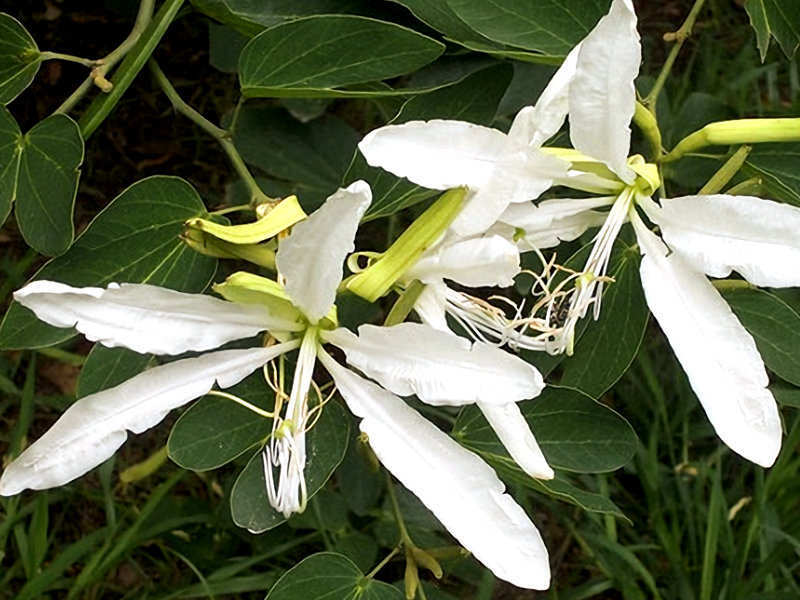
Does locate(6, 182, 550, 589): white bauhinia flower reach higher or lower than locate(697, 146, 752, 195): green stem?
lower

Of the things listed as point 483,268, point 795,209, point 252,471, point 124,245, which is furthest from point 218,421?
point 795,209

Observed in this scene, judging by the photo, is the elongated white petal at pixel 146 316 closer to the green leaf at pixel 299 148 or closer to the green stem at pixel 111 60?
the green stem at pixel 111 60

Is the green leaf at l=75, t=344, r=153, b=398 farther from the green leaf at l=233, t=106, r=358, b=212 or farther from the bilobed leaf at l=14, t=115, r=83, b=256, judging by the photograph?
the green leaf at l=233, t=106, r=358, b=212

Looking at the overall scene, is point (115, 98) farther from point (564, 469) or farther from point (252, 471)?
point (564, 469)

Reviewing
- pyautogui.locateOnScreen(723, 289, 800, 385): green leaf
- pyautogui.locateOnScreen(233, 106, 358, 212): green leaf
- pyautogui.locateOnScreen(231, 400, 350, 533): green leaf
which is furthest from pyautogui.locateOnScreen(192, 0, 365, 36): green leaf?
pyautogui.locateOnScreen(723, 289, 800, 385): green leaf

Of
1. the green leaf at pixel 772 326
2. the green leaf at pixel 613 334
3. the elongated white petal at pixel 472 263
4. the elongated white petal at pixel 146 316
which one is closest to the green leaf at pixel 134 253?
the elongated white petal at pixel 146 316

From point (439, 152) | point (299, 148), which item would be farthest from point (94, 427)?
point (299, 148)

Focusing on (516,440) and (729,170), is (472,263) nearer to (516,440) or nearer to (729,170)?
(516,440)
